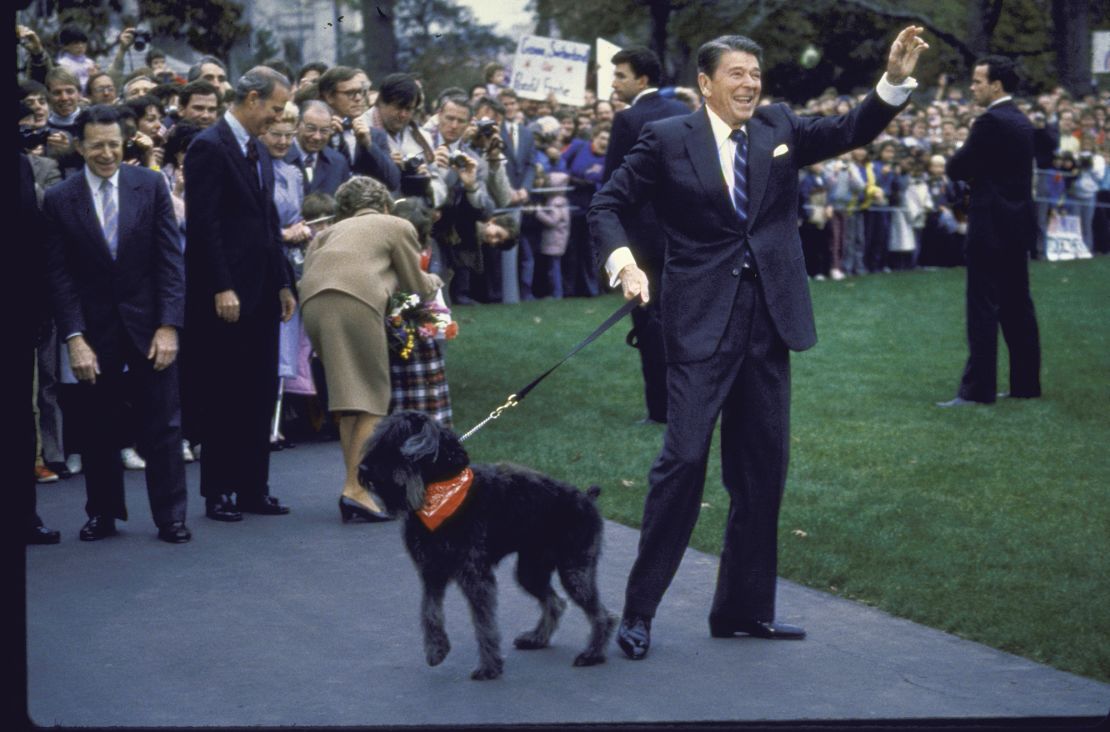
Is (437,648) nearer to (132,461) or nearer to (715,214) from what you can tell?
(715,214)

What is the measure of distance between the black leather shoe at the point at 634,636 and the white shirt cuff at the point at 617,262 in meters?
1.27

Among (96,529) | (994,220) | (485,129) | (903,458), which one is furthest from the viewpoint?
(485,129)

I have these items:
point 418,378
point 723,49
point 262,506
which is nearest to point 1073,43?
point 418,378

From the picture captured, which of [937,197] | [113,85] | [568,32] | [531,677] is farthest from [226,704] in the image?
[937,197]

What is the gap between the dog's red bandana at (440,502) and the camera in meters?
5.90

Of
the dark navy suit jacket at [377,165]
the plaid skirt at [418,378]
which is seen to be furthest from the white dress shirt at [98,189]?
the dark navy suit jacket at [377,165]

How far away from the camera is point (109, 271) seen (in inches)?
329

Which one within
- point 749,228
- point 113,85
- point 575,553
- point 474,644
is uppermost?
point 113,85

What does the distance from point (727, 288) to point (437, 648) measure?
5.57ft

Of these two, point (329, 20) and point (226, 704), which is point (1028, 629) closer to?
point (226, 704)

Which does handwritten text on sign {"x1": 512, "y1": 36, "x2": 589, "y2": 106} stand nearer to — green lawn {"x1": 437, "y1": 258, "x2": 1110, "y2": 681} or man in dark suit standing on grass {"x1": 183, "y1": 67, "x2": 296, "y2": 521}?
green lawn {"x1": 437, "y1": 258, "x2": 1110, "y2": 681}

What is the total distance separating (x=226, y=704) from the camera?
5609 mm

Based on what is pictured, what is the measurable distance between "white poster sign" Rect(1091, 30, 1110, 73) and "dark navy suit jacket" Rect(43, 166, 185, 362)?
15712mm

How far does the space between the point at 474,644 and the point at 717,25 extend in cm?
910
